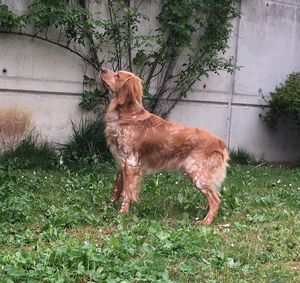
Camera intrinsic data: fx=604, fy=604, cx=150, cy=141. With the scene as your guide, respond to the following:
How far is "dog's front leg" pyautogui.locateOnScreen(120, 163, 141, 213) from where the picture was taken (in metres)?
6.71

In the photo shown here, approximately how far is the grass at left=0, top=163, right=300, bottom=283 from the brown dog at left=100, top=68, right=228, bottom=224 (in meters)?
0.36

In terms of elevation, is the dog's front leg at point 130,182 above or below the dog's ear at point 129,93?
below

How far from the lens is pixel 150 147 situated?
6793 mm

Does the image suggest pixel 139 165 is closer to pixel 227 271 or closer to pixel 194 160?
pixel 194 160

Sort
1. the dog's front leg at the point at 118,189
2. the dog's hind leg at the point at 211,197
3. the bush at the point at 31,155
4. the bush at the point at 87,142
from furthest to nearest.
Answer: the bush at the point at 87,142 < the bush at the point at 31,155 < the dog's front leg at the point at 118,189 < the dog's hind leg at the point at 211,197

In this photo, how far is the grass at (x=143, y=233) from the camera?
14.4 feet

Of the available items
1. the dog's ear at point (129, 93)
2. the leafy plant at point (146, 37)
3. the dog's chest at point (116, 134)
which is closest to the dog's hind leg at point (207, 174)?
the dog's chest at point (116, 134)

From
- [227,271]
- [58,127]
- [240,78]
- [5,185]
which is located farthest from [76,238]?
[240,78]

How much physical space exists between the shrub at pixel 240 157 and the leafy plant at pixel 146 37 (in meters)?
1.78

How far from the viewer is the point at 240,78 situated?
12703mm

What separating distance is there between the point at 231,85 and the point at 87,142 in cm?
369

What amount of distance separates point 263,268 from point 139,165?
2393 millimetres

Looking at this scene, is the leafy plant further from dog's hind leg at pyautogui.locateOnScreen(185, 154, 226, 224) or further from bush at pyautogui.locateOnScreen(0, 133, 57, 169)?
dog's hind leg at pyautogui.locateOnScreen(185, 154, 226, 224)

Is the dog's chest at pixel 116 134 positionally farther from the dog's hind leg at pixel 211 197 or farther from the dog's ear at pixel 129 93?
the dog's hind leg at pixel 211 197
